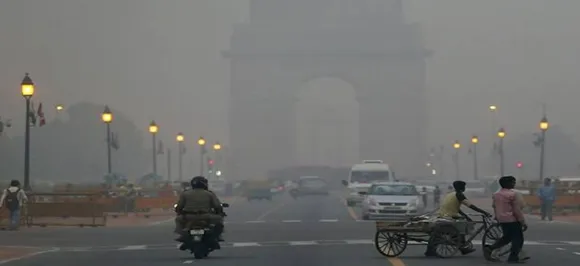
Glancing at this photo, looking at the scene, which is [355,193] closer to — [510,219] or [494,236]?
[494,236]

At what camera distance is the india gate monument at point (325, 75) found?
14550cm

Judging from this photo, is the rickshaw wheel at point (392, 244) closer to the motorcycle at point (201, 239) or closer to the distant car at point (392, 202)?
the motorcycle at point (201, 239)

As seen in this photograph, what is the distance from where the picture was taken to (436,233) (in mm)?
24703

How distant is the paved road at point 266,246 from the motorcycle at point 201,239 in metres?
0.23

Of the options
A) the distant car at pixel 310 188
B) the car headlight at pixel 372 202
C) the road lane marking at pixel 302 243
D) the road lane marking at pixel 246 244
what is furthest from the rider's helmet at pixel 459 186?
the distant car at pixel 310 188

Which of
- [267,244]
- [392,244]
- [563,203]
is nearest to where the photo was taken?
[392,244]

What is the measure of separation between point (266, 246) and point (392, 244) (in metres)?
4.88

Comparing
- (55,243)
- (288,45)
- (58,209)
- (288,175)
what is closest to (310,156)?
(288,45)

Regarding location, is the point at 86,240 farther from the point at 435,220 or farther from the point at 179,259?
the point at 435,220

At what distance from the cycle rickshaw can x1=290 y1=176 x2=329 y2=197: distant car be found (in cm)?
6181

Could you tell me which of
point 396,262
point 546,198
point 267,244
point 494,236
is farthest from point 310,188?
point 396,262

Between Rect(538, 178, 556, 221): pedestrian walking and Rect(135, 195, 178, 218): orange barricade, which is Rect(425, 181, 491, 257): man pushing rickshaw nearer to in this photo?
Rect(538, 178, 556, 221): pedestrian walking

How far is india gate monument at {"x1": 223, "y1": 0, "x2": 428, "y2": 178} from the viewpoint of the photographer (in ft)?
477

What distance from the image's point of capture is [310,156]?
577 ft
